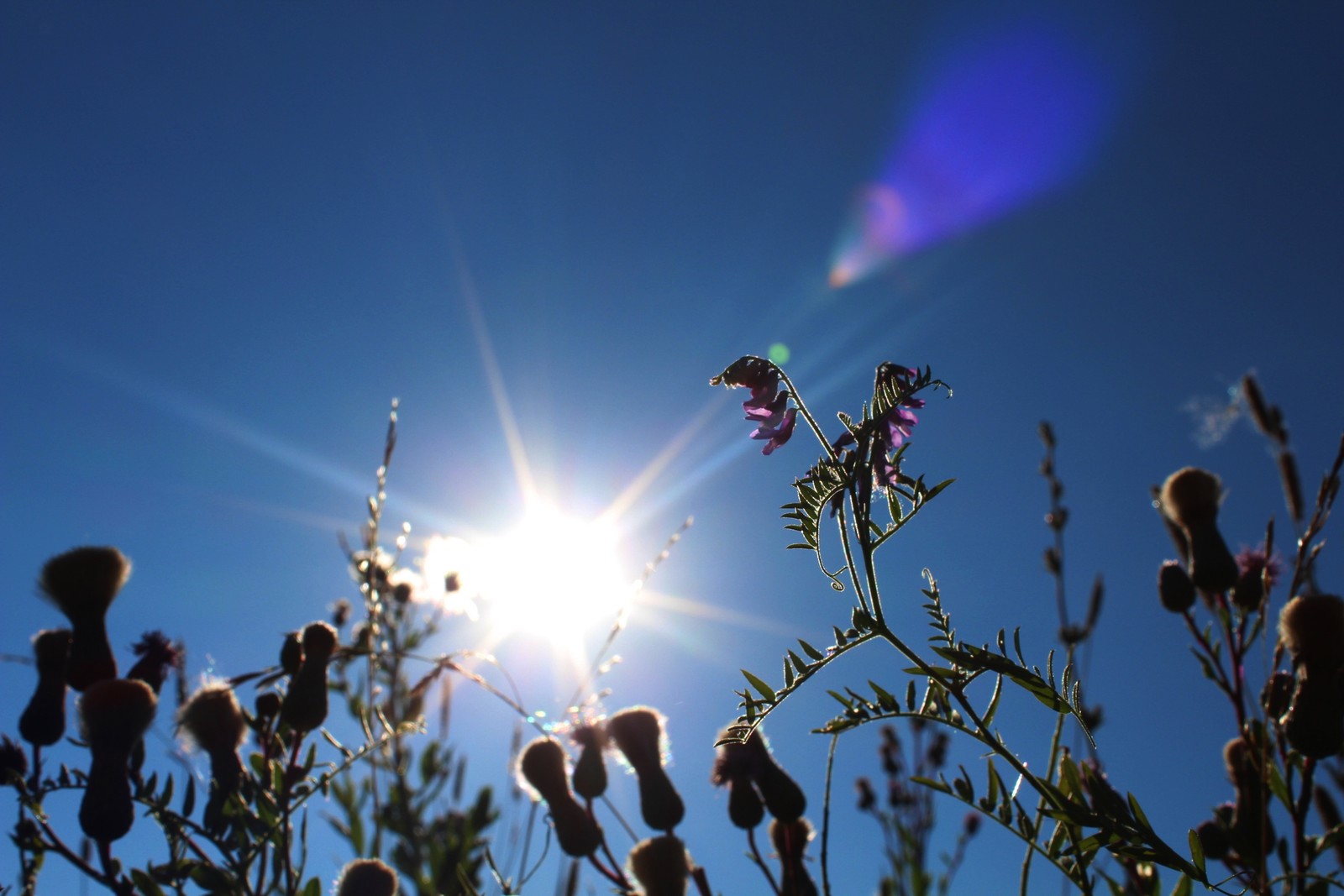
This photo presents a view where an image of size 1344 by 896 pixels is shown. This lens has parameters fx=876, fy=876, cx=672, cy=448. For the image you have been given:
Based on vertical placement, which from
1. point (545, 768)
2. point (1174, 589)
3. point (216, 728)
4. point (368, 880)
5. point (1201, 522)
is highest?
point (1201, 522)

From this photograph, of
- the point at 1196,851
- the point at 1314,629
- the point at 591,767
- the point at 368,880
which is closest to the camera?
the point at 1196,851

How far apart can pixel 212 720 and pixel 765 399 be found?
167 cm

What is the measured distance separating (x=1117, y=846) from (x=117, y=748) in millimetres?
2107

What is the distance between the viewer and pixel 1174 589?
7.93 ft

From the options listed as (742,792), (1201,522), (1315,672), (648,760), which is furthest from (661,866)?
(1201,522)

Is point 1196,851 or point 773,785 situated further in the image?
point 773,785

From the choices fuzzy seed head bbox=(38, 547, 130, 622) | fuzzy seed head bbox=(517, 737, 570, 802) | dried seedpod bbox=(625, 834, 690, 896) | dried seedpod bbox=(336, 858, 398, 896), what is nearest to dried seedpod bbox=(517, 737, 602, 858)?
fuzzy seed head bbox=(517, 737, 570, 802)

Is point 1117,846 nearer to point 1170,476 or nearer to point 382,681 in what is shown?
point 1170,476

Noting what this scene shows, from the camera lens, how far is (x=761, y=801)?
219 centimetres

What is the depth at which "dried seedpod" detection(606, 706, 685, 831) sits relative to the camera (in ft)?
7.58

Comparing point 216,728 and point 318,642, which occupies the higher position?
point 318,642

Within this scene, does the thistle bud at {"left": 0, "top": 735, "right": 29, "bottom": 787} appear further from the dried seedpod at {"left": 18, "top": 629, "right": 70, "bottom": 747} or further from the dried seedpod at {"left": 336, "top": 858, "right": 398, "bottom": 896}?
the dried seedpod at {"left": 336, "top": 858, "right": 398, "bottom": 896}

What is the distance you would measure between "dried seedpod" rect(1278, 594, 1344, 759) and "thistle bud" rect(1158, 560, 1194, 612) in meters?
0.50

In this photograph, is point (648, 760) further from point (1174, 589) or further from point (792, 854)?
point (1174, 589)
